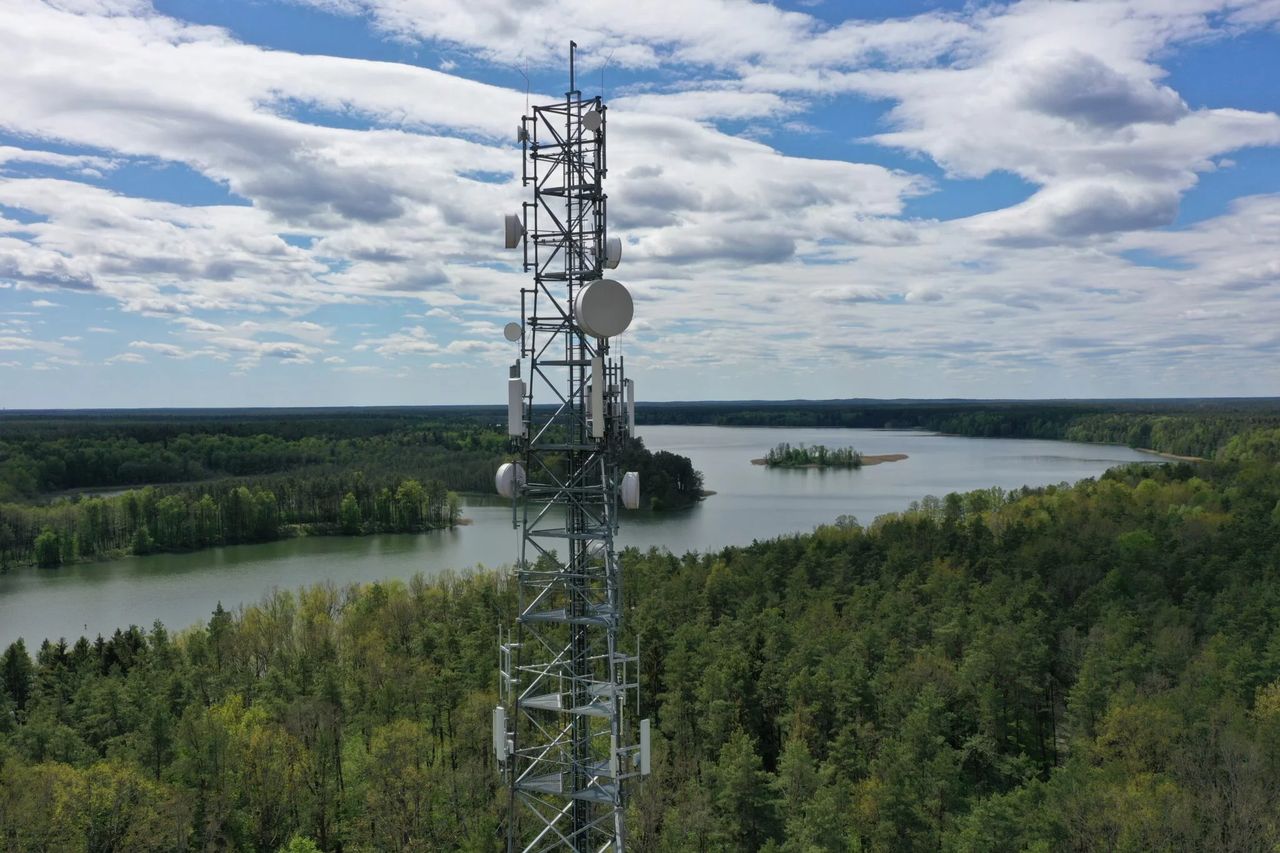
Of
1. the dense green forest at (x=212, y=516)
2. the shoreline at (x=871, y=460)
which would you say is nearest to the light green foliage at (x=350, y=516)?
the dense green forest at (x=212, y=516)

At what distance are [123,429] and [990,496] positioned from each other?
322ft

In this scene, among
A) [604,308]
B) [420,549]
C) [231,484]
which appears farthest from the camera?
[231,484]

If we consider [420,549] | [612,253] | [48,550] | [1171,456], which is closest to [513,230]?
[612,253]

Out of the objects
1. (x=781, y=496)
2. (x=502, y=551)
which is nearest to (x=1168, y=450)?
(x=781, y=496)

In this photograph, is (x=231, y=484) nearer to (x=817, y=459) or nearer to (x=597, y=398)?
(x=817, y=459)

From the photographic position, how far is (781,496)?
80.3m

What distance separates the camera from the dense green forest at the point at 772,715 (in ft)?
47.5

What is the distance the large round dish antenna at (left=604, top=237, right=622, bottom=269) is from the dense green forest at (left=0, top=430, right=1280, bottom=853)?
8798 millimetres

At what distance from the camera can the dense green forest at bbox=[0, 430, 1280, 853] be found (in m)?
14.5

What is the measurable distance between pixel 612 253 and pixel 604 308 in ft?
2.08

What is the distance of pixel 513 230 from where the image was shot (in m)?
8.00

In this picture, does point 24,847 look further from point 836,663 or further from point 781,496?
point 781,496

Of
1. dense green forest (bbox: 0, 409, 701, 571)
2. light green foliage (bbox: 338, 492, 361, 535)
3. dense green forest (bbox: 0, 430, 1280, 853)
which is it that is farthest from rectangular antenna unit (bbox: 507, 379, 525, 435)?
light green foliage (bbox: 338, 492, 361, 535)

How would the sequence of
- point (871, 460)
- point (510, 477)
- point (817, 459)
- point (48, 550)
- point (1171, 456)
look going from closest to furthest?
point (510, 477) → point (48, 550) → point (817, 459) → point (1171, 456) → point (871, 460)
